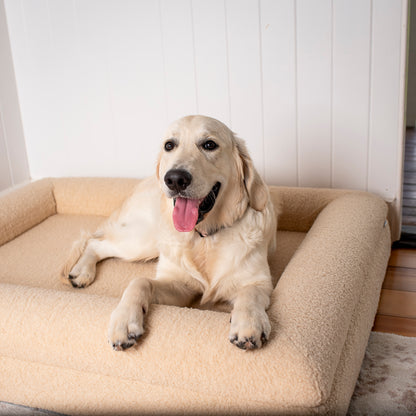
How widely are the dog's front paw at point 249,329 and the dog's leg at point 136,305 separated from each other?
0.85ft

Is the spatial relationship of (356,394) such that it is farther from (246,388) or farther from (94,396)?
(94,396)

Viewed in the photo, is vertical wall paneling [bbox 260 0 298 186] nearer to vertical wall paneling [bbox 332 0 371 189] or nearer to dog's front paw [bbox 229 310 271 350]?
vertical wall paneling [bbox 332 0 371 189]

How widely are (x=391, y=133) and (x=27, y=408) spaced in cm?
196

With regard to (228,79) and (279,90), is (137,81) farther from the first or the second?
(279,90)

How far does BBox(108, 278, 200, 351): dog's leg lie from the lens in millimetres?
1335

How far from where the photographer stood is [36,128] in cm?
320

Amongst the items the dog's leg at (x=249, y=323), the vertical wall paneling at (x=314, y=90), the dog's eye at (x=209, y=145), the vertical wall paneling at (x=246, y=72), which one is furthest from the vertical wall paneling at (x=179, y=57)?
the dog's leg at (x=249, y=323)

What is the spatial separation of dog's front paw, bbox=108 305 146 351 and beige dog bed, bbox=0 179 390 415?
0.13 feet

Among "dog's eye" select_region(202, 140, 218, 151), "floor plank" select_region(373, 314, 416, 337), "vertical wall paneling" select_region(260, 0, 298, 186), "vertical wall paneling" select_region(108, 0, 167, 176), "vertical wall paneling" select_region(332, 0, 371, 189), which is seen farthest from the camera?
"vertical wall paneling" select_region(108, 0, 167, 176)

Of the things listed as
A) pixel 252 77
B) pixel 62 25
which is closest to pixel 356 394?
pixel 252 77

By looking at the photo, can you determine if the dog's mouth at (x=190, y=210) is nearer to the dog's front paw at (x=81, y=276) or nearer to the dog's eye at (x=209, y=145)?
the dog's eye at (x=209, y=145)

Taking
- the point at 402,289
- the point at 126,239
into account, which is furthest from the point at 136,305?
the point at 402,289

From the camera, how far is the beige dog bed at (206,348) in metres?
1.25

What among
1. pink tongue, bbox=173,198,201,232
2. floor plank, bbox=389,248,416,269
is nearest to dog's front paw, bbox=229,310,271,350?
pink tongue, bbox=173,198,201,232
